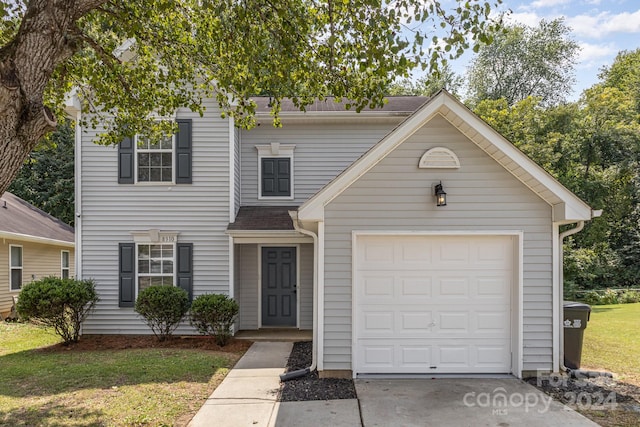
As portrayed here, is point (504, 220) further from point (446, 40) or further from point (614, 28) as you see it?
point (614, 28)

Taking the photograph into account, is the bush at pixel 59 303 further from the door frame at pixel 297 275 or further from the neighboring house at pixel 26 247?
the neighboring house at pixel 26 247

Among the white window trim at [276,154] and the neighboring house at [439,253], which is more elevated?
the white window trim at [276,154]

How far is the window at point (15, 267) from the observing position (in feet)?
43.1

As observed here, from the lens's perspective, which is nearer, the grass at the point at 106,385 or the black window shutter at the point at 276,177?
the grass at the point at 106,385

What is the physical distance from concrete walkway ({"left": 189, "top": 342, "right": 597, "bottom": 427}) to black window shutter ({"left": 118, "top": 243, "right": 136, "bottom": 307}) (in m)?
4.46

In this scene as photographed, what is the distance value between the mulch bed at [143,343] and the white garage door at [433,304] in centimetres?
334

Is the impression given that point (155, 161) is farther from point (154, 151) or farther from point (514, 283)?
point (514, 283)

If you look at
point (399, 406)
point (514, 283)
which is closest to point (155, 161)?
point (399, 406)

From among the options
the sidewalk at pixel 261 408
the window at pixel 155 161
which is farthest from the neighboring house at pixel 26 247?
the sidewalk at pixel 261 408

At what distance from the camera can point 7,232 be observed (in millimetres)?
11820

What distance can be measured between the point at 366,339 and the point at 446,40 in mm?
4335

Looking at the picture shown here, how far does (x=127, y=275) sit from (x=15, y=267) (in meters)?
6.31

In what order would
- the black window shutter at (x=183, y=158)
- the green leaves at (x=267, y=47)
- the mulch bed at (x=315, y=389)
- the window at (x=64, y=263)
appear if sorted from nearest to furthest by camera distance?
the green leaves at (x=267, y=47) < the mulch bed at (x=315, y=389) < the black window shutter at (x=183, y=158) < the window at (x=64, y=263)

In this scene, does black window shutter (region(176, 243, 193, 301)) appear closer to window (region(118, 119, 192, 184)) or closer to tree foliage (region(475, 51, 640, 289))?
window (region(118, 119, 192, 184))
